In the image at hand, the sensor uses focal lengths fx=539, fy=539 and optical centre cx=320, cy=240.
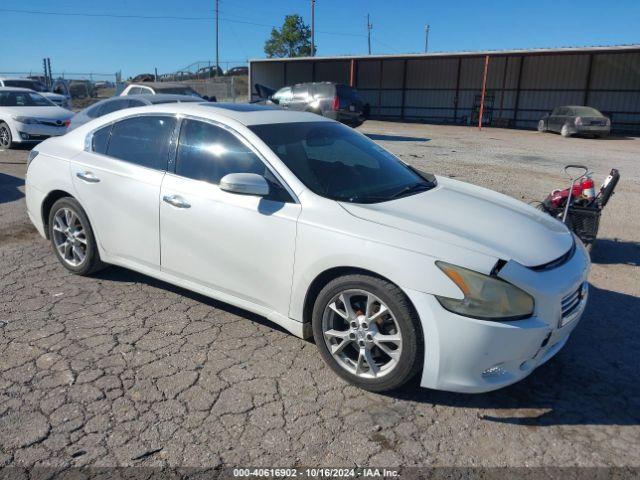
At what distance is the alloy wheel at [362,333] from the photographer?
3.10 meters

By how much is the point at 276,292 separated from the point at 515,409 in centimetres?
160

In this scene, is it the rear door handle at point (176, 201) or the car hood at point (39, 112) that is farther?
the car hood at point (39, 112)

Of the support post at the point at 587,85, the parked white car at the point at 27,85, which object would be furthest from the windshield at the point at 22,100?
the support post at the point at 587,85

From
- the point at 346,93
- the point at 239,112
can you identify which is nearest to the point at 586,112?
the point at 346,93

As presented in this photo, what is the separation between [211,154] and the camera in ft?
12.8

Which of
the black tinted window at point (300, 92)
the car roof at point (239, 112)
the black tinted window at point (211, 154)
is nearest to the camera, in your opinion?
the black tinted window at point (211, 154)

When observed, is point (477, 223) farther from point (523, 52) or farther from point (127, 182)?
point (523, 52)

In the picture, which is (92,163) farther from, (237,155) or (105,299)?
(237,155)

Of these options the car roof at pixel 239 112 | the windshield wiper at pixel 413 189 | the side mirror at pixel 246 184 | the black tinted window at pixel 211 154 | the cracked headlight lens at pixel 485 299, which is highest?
the car roof at pixel 239 112

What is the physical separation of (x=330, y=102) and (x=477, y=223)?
14195 mm

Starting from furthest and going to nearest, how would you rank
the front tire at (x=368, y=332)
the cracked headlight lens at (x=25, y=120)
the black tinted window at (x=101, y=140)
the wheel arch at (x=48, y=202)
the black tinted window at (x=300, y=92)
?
the black tinted window at (x=300, y=92) < the cracked headlight lens at (x=25, y=120) < the wheel arch at (x=48, y=202) < the black tinted window at (x=101, y=140) < the front tire at (x=368, y=332)

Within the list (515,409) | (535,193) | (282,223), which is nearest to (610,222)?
(535,193)

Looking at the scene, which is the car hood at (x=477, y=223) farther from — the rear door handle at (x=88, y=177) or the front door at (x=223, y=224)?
the rear door handle at (x=88, y=177)

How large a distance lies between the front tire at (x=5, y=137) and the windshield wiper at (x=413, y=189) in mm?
11927
